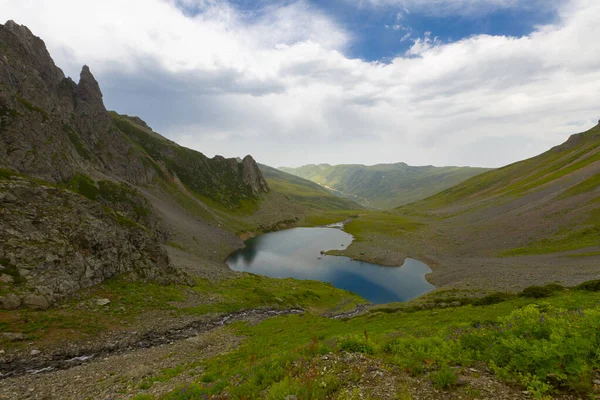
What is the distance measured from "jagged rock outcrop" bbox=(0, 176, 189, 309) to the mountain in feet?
0.38

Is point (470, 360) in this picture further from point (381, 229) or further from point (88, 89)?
point (88, 89)

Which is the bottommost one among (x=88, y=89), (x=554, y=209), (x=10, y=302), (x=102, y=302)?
(x=102, y=302)

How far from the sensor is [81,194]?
188 ft

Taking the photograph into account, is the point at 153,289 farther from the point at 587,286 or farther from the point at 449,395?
the point at 587,286

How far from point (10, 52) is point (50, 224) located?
89023 mm

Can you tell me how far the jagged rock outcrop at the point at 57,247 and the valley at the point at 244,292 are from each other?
18cm

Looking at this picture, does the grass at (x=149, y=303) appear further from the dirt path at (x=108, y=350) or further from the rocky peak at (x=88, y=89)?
the rocky peak at (x=88, y=89)

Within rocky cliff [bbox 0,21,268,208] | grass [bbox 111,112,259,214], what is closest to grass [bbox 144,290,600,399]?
rocky cliff [bbox 0,21,268,208]

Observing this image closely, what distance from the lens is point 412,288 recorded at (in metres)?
72.3

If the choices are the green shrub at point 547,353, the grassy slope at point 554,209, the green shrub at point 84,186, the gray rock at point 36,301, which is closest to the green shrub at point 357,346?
the green shrub at point 547,353

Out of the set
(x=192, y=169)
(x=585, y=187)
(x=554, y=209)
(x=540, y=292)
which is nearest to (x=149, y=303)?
(x=540, y=292)

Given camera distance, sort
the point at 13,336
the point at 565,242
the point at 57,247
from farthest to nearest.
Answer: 1. the point at 565,242
2. the point at 57,247
3. the point at 13,336

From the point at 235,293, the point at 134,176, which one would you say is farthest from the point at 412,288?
the point at 134,176

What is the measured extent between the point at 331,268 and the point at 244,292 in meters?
48.3
